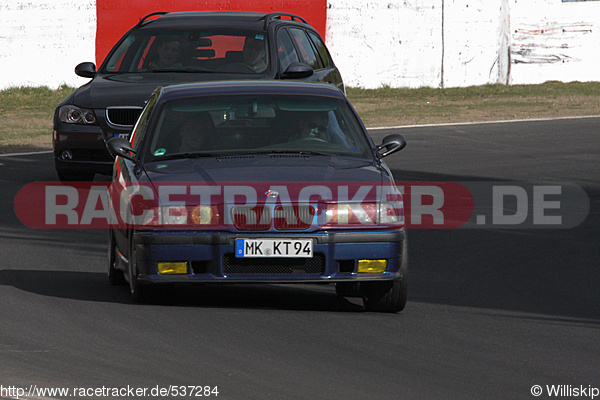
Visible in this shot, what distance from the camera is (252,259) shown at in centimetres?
739

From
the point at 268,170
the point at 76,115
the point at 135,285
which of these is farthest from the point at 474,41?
the point at 135,285

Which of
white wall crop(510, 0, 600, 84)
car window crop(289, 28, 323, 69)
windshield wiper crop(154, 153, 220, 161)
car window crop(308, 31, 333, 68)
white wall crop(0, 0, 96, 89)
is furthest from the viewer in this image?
white wall crop(510, 0, 600, 84)

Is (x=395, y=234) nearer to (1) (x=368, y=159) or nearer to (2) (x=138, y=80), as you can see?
(1) (x=368, y=159)

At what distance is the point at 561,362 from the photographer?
252 inches

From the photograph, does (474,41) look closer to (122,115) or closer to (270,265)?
(122,115)

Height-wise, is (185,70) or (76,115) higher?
(185,70)

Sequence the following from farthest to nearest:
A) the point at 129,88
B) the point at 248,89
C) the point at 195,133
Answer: the point at 129,88 < the point at 248,89 < the point at 195,133

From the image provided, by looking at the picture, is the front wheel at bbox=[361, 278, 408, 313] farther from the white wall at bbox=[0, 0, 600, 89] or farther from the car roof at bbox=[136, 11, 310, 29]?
the white wall at bbox=[0, 0, 600, 89]

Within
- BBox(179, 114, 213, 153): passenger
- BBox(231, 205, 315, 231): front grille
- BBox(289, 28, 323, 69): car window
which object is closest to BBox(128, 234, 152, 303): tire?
BBox(231, 205, 315, 231): front grille

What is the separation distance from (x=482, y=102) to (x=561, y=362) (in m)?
20.8

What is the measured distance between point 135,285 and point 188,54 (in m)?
6.67

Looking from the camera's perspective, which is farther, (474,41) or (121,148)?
(474,41)

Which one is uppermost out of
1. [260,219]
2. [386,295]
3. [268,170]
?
[268,170]

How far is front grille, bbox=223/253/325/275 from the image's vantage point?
7.39m
